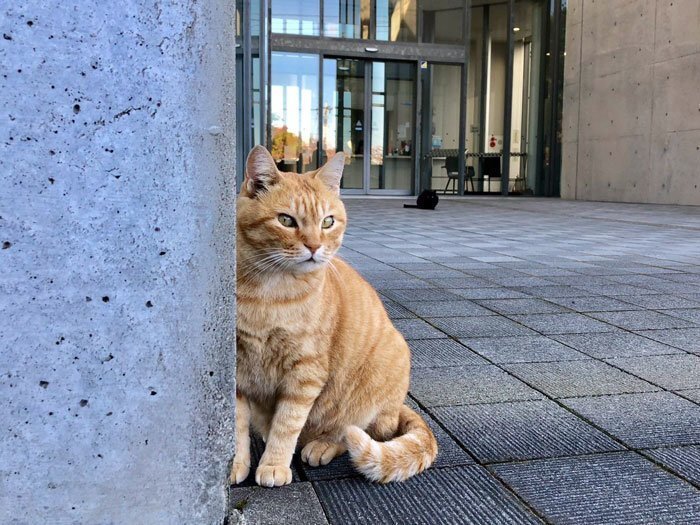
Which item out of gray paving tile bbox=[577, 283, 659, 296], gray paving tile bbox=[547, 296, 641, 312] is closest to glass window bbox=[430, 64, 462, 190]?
gray paving tile bbox=[577, 283, 659, 296]

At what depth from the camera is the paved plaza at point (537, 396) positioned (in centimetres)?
198

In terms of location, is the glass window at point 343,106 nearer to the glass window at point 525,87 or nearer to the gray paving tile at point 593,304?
the glass window at point 525,87

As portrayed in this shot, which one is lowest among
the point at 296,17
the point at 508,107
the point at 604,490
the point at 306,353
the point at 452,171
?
the point at 604,490

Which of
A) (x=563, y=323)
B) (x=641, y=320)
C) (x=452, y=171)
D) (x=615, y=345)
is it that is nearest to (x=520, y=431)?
(x=615, y=345)

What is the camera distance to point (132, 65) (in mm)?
1362

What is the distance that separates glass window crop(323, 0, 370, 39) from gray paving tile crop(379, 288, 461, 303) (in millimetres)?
14543

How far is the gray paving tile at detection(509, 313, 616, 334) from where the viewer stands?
427 cm

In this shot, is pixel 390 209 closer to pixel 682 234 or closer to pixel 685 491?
pixel 682 234

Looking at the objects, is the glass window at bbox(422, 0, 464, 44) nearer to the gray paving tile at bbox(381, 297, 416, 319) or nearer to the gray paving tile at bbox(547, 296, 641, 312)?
the gray paving tile at bbox(547, 296, 641, 312)

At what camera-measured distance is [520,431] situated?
8.45 feet

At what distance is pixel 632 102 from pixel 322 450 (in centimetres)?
1783

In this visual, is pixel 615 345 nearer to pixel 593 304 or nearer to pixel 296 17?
pixel 593 304

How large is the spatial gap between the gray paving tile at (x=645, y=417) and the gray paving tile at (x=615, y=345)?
0.72 meters

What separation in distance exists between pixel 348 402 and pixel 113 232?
1.21m
